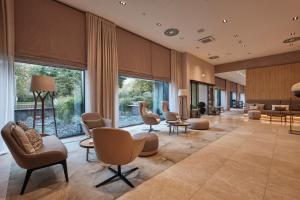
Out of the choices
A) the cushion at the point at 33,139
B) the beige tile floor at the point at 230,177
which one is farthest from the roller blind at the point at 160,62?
the cushion at the point at 33,139

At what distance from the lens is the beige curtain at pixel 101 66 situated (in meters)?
5.20

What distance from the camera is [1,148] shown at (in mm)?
3713

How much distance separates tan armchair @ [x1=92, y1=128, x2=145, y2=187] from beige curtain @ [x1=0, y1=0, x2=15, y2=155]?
276 cm

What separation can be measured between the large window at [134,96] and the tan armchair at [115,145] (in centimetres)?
439

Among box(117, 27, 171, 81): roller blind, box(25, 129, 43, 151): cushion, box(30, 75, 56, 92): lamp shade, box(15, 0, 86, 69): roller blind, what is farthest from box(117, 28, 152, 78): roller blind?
box(25, 129, 43, 151): cushion

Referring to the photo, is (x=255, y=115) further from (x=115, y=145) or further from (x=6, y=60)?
(x=6, y=60)

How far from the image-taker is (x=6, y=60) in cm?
366

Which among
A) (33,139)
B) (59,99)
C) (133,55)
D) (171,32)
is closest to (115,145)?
(33,139)

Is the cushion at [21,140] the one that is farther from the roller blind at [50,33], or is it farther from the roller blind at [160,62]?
the roller blind at [160,62]

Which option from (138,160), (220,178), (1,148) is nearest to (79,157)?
(138,160)

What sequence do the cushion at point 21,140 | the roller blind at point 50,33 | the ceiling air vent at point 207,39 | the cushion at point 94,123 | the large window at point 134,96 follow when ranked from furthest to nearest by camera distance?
the ceiling air vent at point 207,39, the large window at point 134,96, the cushion at point 94,123, the roller blind at point 50,33, the cushion at point 21,140

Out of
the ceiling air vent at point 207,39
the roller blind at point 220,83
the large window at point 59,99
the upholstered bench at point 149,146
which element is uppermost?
the ceiling air vent at point 207,39

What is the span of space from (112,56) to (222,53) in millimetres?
7150

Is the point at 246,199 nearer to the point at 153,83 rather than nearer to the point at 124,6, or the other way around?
the point at 124,6
